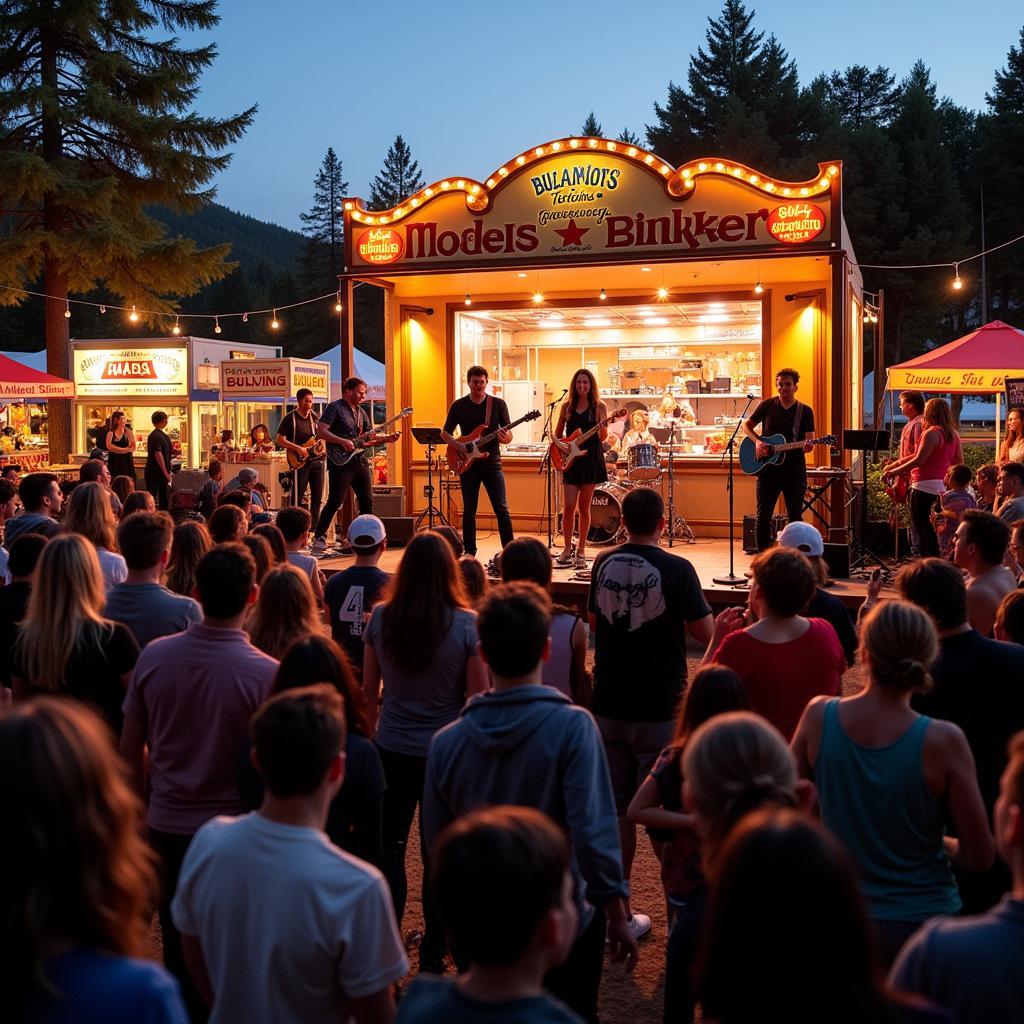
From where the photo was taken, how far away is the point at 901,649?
9.32 feet

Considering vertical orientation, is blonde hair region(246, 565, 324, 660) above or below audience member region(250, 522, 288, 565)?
below

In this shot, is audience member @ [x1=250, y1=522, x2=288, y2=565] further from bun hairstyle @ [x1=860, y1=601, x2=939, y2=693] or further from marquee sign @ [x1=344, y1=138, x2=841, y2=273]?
marquee sign @ [x1=344, y1=138, x2=841, y2=273]

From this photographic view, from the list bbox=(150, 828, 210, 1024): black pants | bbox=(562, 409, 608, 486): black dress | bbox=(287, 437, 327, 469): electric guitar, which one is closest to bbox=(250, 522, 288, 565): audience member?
bbox=(150, 828, 210, 1024): black pants

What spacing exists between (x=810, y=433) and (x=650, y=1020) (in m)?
A: 7.46

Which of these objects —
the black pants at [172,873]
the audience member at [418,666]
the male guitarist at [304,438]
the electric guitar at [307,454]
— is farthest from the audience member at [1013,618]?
the male guitarist at [304,438]

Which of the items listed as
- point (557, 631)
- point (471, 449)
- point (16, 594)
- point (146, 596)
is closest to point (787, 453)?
point (471, 449)

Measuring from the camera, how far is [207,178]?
25.6 meters

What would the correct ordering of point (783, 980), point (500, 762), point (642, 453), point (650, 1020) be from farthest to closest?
point (642, 453) < point (650, 1020) < point (500, 762) < point (783, 980)

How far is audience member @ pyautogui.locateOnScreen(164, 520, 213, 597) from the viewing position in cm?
513

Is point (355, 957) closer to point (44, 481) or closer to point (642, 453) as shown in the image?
point (44, 481)

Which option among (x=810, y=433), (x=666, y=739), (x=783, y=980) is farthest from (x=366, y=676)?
(x=810, y=433)

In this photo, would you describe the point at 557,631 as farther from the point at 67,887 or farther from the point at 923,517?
the point at 923,517

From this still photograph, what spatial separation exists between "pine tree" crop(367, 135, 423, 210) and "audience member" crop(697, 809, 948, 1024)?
66.9 m

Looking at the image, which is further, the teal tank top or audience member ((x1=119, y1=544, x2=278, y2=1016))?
audience member ((x1=119, y1=544, x2=278, y2=1016))
